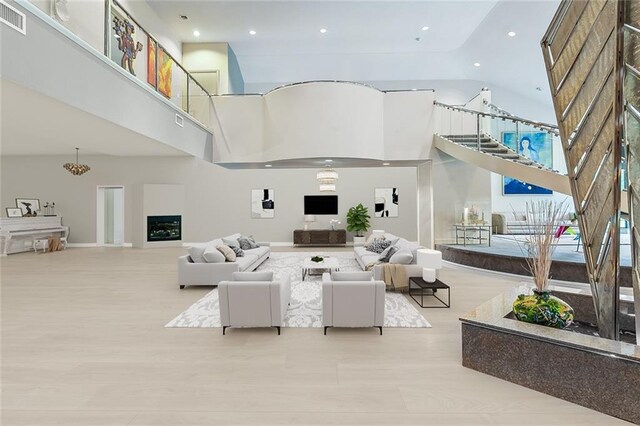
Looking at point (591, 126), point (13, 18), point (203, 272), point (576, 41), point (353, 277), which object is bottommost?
point (203, 272)

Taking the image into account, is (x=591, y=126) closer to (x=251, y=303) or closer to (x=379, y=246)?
(x=251, y=303)

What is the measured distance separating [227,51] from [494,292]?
11324 millimetres

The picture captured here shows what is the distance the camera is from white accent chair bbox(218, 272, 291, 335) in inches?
145

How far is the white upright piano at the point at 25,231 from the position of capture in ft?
31.1

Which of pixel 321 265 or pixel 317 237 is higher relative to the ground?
pixel 317 237

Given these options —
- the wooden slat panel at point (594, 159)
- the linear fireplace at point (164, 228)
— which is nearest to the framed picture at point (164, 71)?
the linear fireplace at point (164, 228)

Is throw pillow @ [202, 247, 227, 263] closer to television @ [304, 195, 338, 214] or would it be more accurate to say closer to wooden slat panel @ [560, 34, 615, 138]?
wooden slat panel @ [560, 34, 615, 138]

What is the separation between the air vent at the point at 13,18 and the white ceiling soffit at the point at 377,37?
6.64 meters

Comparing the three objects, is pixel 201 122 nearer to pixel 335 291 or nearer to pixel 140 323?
pixel 140 323

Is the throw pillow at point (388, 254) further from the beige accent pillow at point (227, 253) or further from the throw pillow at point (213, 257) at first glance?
the throw pillow at point (213, 257)

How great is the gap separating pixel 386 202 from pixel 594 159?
9019 mm

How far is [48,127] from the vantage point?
633 centimetres

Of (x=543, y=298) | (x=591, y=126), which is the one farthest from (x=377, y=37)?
(x=543, y=298)

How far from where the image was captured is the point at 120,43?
539 centimetres
